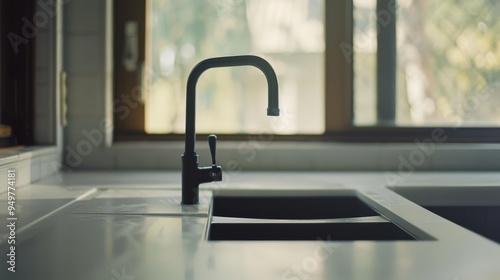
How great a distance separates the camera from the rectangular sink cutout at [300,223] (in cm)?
106

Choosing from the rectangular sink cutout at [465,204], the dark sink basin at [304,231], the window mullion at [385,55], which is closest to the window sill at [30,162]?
the dark sink basin at [304,231]

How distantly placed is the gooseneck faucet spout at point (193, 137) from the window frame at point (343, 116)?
66 centimetres

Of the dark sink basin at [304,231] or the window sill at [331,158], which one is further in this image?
the window sill at [331,158]

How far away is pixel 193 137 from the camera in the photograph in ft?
3.82

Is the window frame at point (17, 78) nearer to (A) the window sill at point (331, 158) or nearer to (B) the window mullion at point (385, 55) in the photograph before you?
(A) the window sill at point (331, 158)

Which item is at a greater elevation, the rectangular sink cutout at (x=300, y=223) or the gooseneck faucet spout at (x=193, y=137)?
the gooseneck faucet spout at (x=193, y=137)

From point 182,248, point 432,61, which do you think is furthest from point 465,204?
point 182,248

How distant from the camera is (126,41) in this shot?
72.1 inches

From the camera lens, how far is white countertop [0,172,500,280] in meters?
0.64

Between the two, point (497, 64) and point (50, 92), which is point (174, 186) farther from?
point (497, 64)

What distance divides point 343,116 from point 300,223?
0.80 meters

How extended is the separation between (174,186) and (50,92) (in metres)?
0.57

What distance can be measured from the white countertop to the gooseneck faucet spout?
5 centimetres

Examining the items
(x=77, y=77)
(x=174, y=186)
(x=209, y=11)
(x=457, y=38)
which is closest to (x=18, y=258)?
(x=174, y=186)
